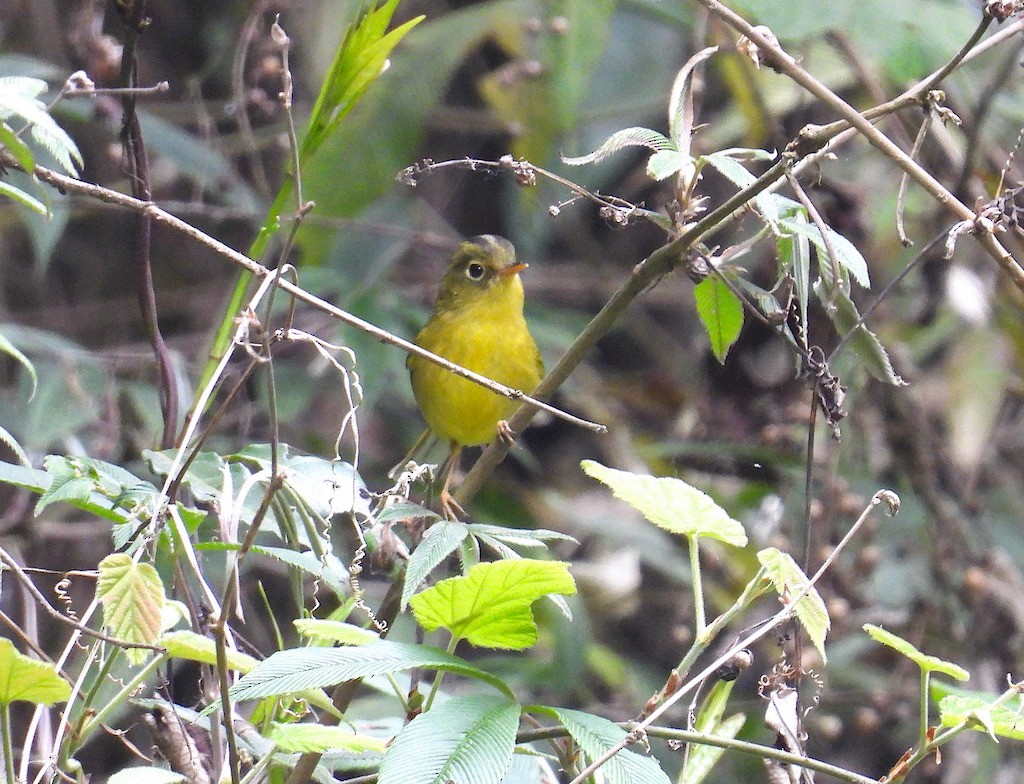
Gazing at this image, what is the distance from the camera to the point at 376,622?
151 centimetres

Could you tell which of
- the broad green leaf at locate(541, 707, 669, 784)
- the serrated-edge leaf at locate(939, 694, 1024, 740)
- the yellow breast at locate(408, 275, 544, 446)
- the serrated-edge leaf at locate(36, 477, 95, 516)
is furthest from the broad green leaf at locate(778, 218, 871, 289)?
the yellow breast at locate(408, 275, 544, 446)

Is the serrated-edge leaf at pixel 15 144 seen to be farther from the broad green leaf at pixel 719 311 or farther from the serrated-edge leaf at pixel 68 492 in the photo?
the broad green leaf at pixel 719 311

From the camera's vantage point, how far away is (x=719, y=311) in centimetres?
172

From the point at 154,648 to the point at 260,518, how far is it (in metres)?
0.20

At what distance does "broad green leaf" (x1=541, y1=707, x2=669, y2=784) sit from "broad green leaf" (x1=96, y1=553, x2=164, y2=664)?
1.43 feet

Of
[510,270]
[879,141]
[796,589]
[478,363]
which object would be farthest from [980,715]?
[478,363]

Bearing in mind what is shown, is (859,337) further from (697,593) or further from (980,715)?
(980,715)

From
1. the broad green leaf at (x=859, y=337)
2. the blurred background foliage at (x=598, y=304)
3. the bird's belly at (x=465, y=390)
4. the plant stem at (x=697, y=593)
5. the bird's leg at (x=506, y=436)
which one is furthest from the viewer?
the bird's belly at (x=465, y=390)

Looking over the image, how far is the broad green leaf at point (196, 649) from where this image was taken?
133 centimetres

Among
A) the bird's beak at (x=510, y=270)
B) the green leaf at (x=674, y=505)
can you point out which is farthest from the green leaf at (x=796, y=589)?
the bird's beak at (x=510, y=270)

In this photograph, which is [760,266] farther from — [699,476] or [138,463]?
[138,463]

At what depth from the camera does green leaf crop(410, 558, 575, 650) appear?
50.6 inches

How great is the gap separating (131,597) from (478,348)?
2.84 metres

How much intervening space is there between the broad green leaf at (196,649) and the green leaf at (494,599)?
23 cm
